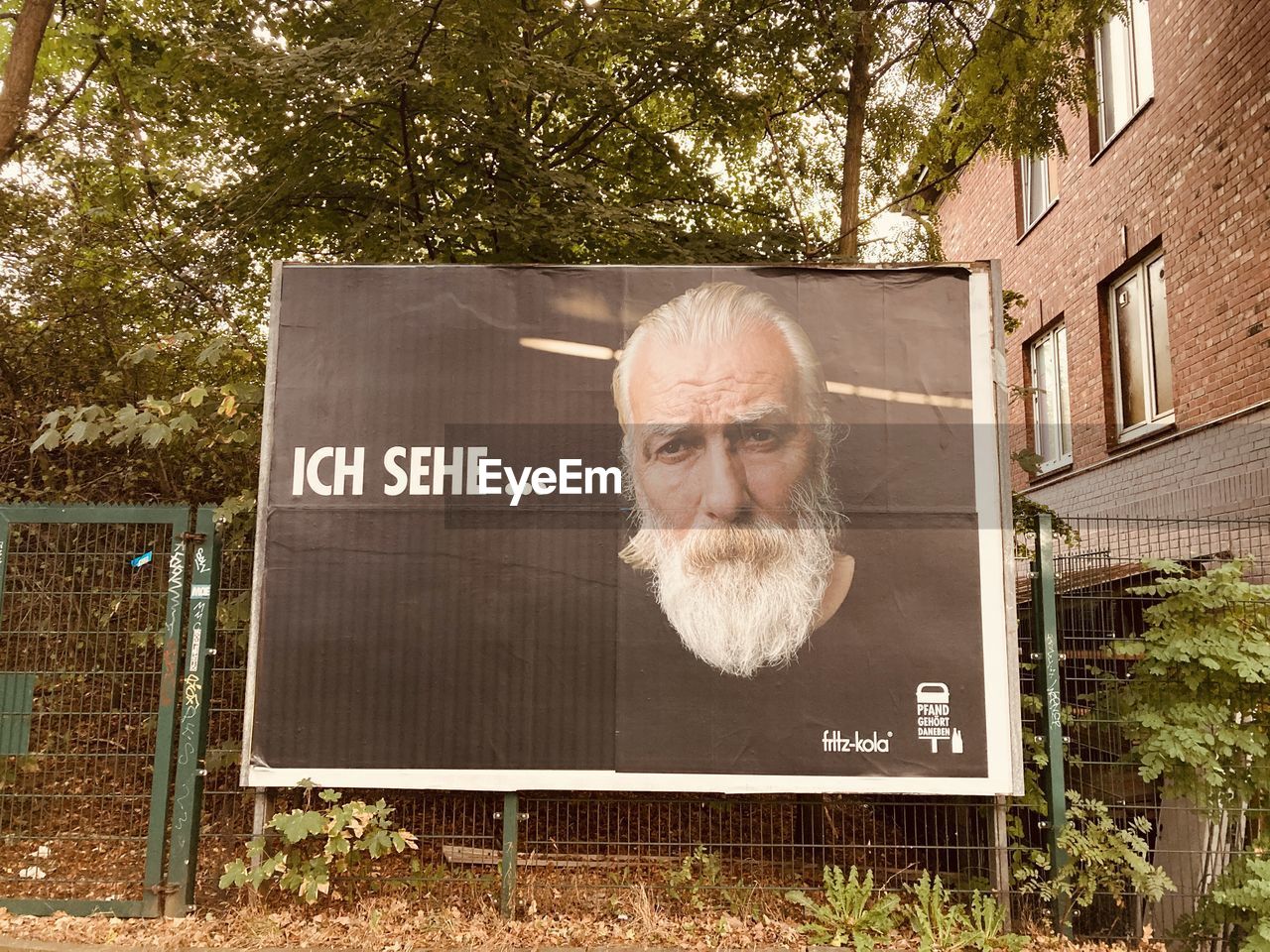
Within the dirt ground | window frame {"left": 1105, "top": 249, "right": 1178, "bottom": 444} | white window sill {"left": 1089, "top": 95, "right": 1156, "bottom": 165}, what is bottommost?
the dirt ground

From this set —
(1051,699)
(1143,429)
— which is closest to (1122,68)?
(1143,429)

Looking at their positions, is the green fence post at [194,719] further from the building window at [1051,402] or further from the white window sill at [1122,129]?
the building window at [1051,402]

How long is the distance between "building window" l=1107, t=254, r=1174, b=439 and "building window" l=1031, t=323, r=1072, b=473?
1.08 m

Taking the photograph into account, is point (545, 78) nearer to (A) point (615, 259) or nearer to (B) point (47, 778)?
(A) point (615, 259)

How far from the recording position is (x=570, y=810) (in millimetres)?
5723

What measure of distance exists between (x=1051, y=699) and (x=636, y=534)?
104 inches

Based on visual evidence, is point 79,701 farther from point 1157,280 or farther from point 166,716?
point 1157,280

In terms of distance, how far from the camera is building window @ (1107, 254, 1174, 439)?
9.19 meters

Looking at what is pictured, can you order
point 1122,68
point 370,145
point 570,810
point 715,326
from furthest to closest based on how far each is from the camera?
point 1122,68 < point 370,145 < point 570,810 < point 715,326

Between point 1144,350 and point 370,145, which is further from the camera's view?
point 1144,350

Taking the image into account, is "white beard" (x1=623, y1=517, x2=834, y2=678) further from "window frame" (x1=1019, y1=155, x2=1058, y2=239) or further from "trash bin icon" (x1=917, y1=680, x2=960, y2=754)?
"window frame" (x1=1019, y1=155, x2=1058, y2=239)

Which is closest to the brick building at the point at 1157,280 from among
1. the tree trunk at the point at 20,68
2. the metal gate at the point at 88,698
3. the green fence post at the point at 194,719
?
the green fence post at the point at 194,719

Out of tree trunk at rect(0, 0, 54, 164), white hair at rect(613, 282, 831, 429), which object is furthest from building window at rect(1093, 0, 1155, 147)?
tree trunk at rect(0, 0, 54, 164)

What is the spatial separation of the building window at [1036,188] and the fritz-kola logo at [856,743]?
9116mm
